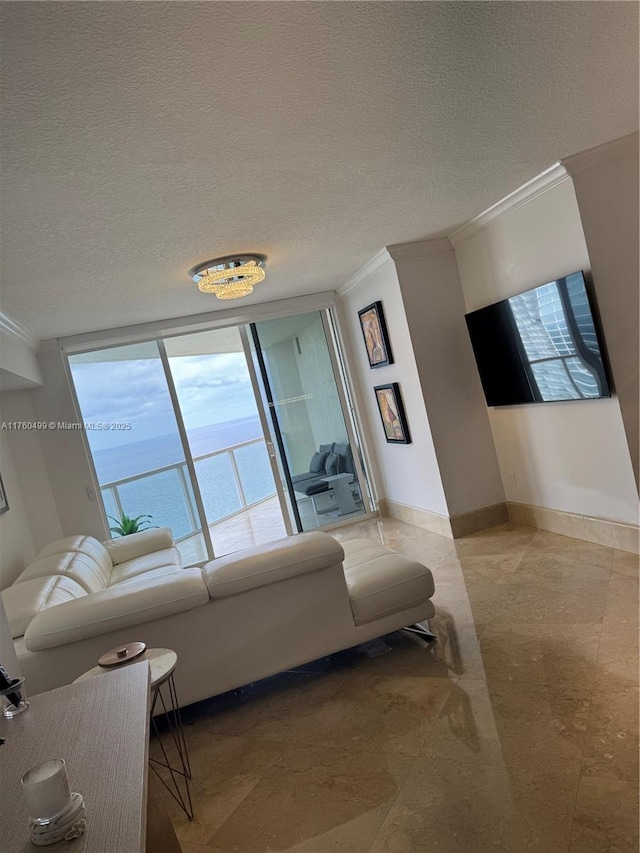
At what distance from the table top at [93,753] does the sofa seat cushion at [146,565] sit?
105 inches

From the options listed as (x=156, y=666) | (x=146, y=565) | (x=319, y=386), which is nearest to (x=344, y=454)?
(x=319, y=386)

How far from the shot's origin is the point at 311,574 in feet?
9.77

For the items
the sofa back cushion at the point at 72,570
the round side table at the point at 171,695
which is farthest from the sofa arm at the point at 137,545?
the round side table at the point at 171,695

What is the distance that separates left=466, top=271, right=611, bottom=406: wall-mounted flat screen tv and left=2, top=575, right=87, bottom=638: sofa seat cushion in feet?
10.4

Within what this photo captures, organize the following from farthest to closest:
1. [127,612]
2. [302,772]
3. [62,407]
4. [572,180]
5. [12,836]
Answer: [62,407] → [572,180] → [127,612] → [302,772] → [12,836]

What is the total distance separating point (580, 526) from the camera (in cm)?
430

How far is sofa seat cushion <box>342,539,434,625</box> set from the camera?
10.1ft

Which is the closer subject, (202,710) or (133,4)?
(133,4)

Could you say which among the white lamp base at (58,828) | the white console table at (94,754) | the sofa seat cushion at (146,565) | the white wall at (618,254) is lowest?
the sofa seat cushion at (146,565)

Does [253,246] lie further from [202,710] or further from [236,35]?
[202,710]

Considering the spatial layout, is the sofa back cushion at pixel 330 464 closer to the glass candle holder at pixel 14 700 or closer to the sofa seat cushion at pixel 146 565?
the sofa seat cushion at pixel 146 565

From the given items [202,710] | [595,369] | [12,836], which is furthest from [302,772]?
[595,369]

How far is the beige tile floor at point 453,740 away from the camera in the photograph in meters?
1.95

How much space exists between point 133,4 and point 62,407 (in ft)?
15.3
